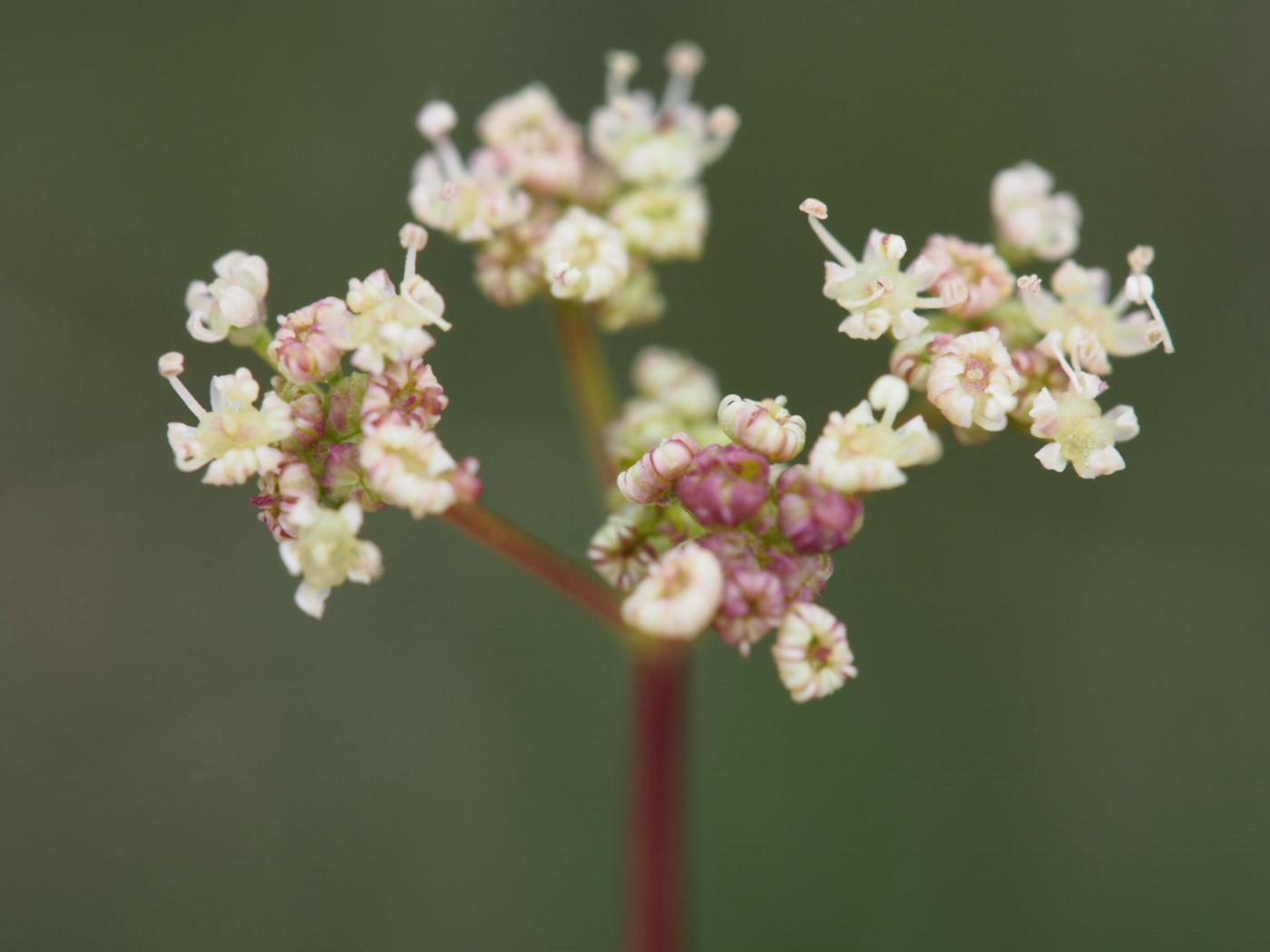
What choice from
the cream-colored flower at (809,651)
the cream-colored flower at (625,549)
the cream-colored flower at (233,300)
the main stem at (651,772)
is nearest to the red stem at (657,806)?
the main stem at (651,772)

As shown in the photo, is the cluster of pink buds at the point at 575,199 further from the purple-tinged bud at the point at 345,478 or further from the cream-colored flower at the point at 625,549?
the purple-tinged bud at the point at 345,478

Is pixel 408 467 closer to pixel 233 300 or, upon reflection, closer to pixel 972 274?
pixel 233 300

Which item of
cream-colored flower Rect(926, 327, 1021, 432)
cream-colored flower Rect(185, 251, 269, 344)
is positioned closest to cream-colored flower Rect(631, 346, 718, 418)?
cream-colored flower Rect(926, 327, 1021, 432)

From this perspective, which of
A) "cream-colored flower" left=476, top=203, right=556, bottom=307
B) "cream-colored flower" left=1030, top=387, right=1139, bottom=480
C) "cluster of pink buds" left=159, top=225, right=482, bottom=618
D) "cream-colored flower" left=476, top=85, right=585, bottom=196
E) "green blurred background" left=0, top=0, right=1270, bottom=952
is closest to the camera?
"cluster of pink buds" left=159, top=225, right=482, bottom=618

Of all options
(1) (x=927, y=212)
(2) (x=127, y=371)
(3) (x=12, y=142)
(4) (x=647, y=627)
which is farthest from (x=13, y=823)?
(1) (x=927, y=212)

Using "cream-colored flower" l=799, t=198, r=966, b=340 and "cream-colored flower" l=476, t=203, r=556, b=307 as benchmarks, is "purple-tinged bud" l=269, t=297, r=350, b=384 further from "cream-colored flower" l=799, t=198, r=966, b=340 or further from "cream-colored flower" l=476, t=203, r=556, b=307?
"cream-colored flower" l=799, t=198, r=966, b=340
